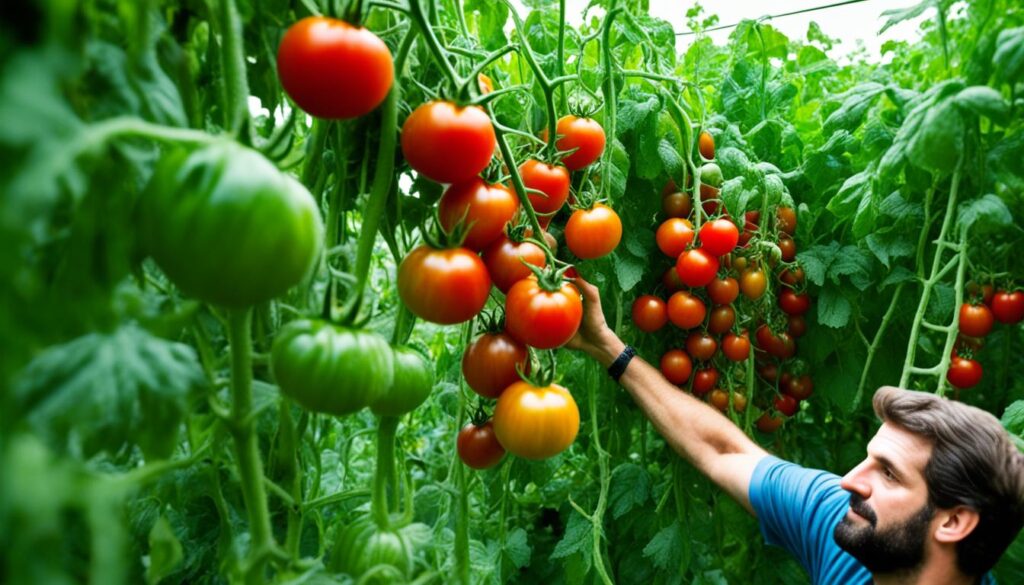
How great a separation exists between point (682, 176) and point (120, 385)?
1151 millimetres

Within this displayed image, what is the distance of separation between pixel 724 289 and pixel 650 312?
0.15 meters

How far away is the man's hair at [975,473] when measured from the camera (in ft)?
3.85

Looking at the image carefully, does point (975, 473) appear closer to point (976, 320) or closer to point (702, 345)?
point (976, 320)

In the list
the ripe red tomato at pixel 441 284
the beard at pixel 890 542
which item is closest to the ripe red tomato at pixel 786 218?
the beard at pixel 890 542

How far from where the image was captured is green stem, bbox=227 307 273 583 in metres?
0.47

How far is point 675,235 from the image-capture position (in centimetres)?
126

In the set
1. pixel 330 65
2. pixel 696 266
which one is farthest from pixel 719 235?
pixel 330 65

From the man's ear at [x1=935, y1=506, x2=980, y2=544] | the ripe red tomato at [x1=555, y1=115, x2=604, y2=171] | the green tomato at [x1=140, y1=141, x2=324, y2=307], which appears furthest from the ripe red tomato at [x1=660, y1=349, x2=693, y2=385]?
the green tomato at [x1=140, y1=141, x2=324, y2=307]

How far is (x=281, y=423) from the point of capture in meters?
0.65

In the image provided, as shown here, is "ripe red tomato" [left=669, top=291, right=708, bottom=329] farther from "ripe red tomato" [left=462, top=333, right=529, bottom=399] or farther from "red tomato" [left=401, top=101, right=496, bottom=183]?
"red tomato" [left=401, top=101, right=496, bottom=183]

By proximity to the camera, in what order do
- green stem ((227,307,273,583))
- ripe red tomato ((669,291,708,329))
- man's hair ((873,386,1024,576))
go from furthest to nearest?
ripe red tomato ((669,291,708,329))
man's hair ((873,386,1024,576))
green stem ((227,307,273,583))

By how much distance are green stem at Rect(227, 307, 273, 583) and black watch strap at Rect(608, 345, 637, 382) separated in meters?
0.93

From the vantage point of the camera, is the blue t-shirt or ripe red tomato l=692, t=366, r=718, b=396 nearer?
the blue t-shirt

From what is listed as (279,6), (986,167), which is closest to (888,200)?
(986,167)
